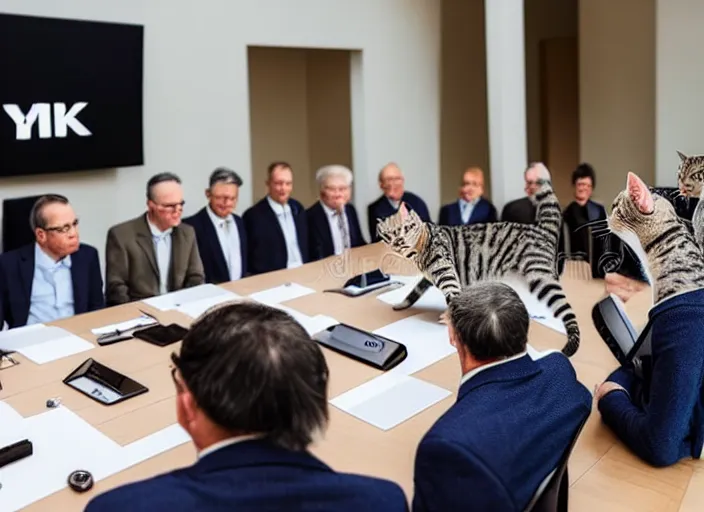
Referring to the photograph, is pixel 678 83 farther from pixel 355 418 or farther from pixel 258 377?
pixel 258 377

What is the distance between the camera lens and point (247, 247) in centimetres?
462

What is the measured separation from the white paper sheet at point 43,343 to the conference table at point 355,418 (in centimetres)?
4

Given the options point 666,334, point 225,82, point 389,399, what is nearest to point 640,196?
point 666,334

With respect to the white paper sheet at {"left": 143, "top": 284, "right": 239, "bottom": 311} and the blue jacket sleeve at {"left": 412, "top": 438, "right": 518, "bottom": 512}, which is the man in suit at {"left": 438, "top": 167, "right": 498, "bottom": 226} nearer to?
the white paper sheet at {"left": 143, "top": 284, "right": 239, "bottom": 311}

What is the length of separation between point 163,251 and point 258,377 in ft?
9.78

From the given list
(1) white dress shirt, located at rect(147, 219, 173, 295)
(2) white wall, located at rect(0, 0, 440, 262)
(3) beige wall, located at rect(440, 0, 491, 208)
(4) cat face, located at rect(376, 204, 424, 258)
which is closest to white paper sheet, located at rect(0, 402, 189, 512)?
(4) cat face, located at rect(376, 204, 424, 258)

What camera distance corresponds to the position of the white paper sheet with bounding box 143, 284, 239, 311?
3373mm

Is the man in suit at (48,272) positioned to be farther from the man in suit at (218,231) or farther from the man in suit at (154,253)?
the man in suit at (218,231)

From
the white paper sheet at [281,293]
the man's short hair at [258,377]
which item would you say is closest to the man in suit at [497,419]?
the man's short hair at [258,377]

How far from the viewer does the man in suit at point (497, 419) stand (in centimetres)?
134

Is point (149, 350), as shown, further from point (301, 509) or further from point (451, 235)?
point (301, 509)

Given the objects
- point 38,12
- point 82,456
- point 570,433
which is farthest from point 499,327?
point 38,12

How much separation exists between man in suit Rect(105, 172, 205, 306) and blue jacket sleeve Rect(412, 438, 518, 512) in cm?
268

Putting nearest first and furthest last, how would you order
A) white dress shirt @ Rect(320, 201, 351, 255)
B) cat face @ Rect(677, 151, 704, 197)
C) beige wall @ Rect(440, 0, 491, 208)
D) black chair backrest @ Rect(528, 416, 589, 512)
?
black chair backrest @ Rect(528, 416, 589, 512), cat face @ Rect(677, 151, 704, 197), white dress shirt @ Rect(320, 201, 351, 255), beige wall @ Rect(440, 0, 491, 208)
